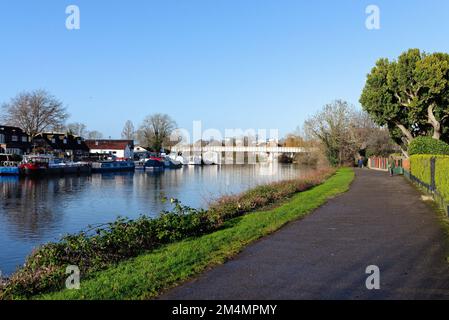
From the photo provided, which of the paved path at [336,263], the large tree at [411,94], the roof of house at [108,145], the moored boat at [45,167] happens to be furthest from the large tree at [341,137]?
the roof of house at [108,145]

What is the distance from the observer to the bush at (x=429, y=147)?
31969 mm

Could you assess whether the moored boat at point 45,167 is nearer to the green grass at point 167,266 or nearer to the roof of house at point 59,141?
the roof of house at point 59,141

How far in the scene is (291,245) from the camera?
9.99 m

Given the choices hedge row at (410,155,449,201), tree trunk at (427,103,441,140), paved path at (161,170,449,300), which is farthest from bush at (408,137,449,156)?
paved path at (161,170,449,300)

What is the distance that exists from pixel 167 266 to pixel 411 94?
119 ft

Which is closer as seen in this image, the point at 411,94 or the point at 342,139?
the point at 411,94

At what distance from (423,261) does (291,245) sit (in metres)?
2.82

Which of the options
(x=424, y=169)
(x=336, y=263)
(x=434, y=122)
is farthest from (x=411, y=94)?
(x=336, y=263)

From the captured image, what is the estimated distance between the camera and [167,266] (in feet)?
26.8

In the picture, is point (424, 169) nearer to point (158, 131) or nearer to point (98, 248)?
point (98, 248)

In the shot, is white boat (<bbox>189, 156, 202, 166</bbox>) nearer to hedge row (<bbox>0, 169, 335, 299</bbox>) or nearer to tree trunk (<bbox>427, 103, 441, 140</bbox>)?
tree trunk (<bbox>427, 103, 441, 140</bbox>)

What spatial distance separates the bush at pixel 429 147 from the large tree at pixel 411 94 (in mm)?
5652
